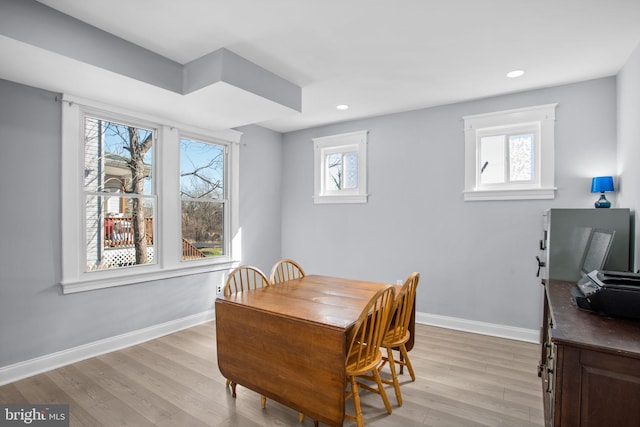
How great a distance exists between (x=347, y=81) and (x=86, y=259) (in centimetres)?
295

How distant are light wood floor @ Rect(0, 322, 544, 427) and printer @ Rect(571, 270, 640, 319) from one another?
0.96m

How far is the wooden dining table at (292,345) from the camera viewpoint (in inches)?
66.9

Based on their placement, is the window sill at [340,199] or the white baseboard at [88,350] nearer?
the white baseboard at [88,350]

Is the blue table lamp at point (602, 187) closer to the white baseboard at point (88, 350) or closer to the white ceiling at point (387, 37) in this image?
the white ceiling at point (387, 37)

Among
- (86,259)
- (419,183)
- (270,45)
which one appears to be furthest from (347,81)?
(86,259)

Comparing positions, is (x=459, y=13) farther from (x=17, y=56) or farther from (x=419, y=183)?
(x=17, y=56)

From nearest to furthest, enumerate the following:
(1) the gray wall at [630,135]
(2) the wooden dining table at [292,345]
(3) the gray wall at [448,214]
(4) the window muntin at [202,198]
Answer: (2) the wooden dining table at [292,345]
(1) the gray wall at [630,135]
(3) the gray wall at [448,214]
(4) the window muntin at [202,198]

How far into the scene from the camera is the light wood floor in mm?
2033

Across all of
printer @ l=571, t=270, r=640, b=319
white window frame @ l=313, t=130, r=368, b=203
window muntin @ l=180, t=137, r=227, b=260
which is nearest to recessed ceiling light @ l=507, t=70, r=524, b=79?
white window frame @ l=313, t=130, r=368, b=203

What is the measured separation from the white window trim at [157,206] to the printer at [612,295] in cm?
355

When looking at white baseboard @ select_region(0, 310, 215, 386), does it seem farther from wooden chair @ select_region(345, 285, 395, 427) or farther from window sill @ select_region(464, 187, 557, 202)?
window sill @ select_region(464, 187, 557, 202)

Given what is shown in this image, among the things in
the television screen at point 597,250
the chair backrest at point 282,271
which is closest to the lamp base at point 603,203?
the television screen at point 597,250

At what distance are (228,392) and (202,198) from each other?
2.33m

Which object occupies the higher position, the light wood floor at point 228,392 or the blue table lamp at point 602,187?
the blue table lamp at point 602,187
